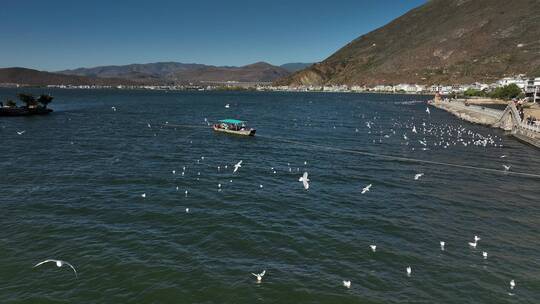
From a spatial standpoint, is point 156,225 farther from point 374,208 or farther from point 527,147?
point 527,147

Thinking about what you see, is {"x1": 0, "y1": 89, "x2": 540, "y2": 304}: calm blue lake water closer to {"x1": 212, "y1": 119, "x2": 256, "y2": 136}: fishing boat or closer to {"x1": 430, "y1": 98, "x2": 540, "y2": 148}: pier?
{"x1": 430, "y1": 98, "x2": 540, "y2": 148}: pier

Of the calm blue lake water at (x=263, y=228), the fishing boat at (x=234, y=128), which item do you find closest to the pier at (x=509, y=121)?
the calm blue lake water at (x=263, y=228)

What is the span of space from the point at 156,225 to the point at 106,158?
27056 mm

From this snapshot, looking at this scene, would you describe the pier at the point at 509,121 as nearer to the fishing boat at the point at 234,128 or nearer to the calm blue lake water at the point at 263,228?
the calm blue lake water at the point at 263,228

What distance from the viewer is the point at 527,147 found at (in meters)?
64.4

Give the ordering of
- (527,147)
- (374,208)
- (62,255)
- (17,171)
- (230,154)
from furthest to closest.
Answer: (527,147), (230,154), (17,171), (374,208), (62,255)

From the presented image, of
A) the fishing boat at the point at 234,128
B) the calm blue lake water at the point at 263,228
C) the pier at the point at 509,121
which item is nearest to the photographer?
the calm blue lake water at the point at 263,228

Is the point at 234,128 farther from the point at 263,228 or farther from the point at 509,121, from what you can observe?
the point at 509,121

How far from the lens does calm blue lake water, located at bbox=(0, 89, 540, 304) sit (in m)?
20.9

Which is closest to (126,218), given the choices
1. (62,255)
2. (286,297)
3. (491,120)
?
(62,255)

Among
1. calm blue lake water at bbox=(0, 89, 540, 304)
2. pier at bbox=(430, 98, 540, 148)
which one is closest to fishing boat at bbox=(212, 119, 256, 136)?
calm blue lake water at bbox=(0, 89, 540, 304)

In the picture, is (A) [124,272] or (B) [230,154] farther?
(B) [230,154]

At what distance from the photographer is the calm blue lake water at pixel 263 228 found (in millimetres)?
20891

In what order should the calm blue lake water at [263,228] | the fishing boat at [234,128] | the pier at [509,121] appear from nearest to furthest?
the calm blue lake water at [263,228]
the pier at [509,121]
the fishing boat at [234,128]
